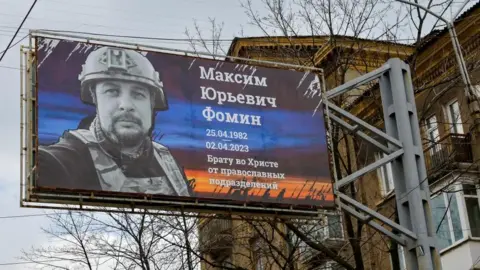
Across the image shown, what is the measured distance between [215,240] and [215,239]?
0.41 metres

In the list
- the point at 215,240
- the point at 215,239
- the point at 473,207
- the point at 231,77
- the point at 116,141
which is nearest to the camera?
the point at 116,141

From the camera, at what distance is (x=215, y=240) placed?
26.9 metres

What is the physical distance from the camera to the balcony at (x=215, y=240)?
24.8 meters

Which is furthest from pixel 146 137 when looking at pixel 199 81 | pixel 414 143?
pixel 414 143

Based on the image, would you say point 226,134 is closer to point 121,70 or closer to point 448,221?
point 121,70

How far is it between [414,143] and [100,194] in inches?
199

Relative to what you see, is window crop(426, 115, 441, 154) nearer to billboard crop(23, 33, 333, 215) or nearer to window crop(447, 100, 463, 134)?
window crop(447, 100, 463, 134)

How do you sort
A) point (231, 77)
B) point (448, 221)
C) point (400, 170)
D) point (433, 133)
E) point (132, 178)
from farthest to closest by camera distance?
1. point (433, 133)
2. point (448, 221)
3. point (231, 77)
4. point (400, 170)
5. point (132, 178)

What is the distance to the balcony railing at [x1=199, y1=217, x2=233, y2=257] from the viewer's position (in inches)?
977

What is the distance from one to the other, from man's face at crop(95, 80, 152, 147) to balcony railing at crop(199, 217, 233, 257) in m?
8.80

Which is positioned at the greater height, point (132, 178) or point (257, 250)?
point (257, 250)

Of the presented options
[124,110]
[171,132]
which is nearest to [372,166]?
[171,132]

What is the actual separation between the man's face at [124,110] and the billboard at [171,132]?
0.05ft

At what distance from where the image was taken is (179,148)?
14.0 m
